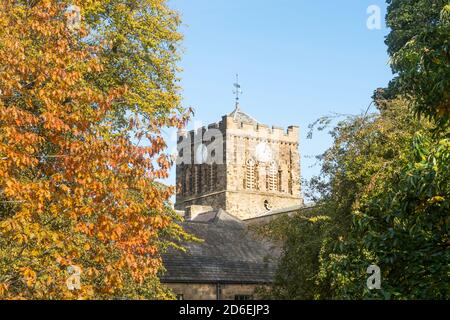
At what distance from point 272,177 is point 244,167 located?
4.10 metres

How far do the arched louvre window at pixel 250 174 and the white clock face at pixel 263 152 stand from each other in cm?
137

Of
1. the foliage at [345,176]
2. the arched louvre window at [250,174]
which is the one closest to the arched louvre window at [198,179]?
the arched louvre window at [250,174]

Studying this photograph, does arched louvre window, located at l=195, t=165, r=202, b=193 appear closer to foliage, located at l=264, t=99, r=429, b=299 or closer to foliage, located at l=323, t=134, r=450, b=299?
foliage, located at l=264, t=99, r=429, b=299

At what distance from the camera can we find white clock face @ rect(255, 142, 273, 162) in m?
83.8

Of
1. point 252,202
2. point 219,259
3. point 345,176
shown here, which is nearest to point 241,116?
point 252,202

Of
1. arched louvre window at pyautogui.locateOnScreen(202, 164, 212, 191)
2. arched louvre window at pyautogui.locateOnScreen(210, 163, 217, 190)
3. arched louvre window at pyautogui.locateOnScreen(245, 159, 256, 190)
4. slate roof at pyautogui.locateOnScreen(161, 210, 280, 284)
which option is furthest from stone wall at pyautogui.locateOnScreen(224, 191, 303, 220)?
slate roof at pyautogui.locateOnScreen(161, 210, 280, 284)

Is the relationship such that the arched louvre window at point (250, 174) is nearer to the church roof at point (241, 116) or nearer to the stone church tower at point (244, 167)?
the stone church tower at point (244, 167)

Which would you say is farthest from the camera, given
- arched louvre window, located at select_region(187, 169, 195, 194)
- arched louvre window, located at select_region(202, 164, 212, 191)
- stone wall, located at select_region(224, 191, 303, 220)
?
arched louvre window, located at select_region(187, 169, 195, 194)

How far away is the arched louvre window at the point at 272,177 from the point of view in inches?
3295

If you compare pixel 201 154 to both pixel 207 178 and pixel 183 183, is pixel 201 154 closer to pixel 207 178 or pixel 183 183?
pixel 207 178

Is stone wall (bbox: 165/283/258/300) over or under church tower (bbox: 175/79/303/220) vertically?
under
